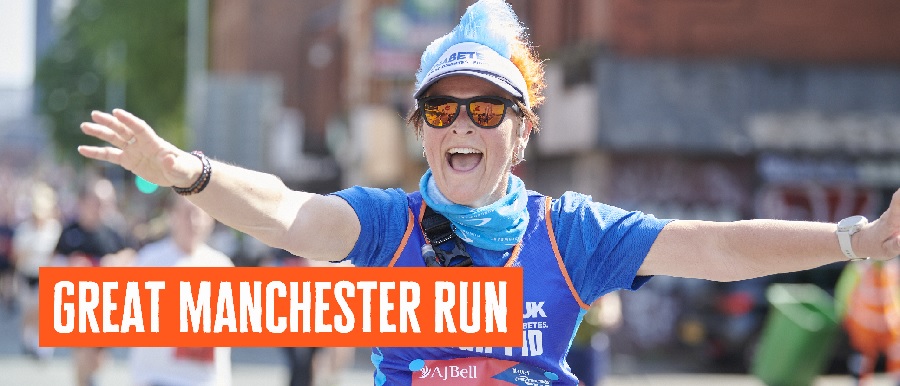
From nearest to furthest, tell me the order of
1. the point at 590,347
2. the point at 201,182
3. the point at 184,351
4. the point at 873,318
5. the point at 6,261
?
the point at 201,182 < the point at 184,351 < the point at 590,347 < the point at 873,318 < the point at 6,261

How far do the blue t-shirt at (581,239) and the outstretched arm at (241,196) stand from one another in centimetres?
6

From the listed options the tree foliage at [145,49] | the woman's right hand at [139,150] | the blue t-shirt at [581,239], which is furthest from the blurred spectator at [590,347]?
the tree foliage at [145,49]

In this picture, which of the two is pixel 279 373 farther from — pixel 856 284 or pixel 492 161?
pixel 492 161

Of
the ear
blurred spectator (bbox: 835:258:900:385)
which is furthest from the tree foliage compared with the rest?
the ear

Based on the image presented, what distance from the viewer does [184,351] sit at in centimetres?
735

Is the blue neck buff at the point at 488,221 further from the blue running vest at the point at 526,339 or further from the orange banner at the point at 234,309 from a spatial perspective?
the orange banner at the point at 234,309

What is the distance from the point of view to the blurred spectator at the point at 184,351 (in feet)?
24.2

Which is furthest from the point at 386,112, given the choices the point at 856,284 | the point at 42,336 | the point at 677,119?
the point at 42,336

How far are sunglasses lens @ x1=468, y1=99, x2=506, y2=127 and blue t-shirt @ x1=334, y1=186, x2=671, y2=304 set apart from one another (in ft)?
1.06

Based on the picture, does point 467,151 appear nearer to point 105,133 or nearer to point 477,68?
point 477,68

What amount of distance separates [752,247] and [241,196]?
139 cm

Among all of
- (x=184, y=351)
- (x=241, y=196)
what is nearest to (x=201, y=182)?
(x=241, y=196)

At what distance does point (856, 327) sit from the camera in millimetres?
11312

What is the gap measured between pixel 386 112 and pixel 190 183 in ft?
107
